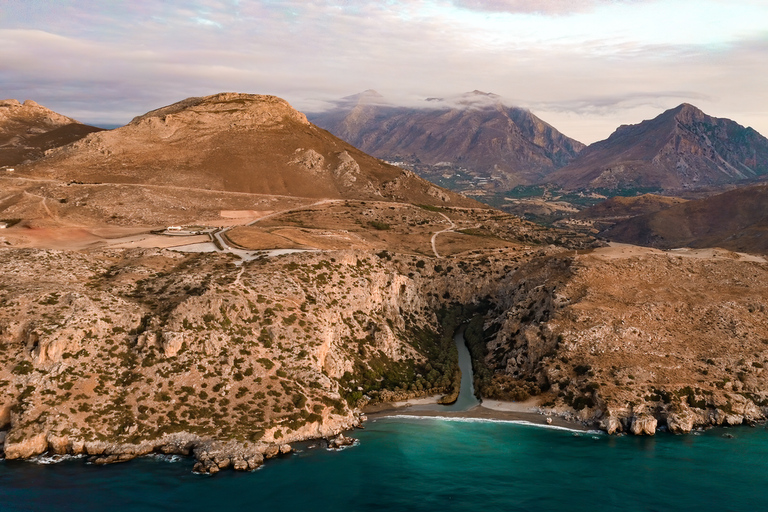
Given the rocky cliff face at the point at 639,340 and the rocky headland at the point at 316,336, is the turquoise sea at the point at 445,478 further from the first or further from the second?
the rocky cliff face at the point at 639,340

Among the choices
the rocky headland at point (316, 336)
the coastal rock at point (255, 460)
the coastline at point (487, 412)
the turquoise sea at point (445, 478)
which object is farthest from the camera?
the coastline at point (487, 412)

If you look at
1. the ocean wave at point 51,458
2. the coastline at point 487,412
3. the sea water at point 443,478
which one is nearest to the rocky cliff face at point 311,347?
the ocean wave at point 51,458


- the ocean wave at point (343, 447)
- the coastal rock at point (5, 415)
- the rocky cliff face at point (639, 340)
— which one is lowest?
the ocean wave at point (343, 447)

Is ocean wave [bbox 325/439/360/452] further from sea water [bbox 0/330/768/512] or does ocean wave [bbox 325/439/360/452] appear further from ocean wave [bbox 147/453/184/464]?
ocean wave [bbox 147/453/184/464]

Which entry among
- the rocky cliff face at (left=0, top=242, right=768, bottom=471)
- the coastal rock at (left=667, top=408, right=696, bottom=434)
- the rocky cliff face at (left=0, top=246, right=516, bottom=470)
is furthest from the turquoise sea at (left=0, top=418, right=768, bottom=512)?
the rocky cliff face at (left=0, top=246, right=516, bottom=470)

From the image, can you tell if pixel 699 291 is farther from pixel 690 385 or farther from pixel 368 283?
pixel 368 283

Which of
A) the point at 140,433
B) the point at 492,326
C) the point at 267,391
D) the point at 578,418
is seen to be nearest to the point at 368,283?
the point at 492,326

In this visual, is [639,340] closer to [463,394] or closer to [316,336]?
[463,394]
